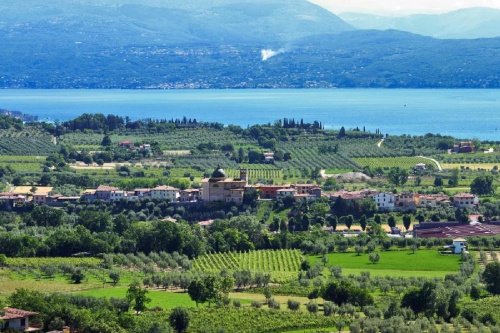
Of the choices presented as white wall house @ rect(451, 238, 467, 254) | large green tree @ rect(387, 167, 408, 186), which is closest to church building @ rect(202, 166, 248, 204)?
large green tree @ rect(387, 167, 408, 186)

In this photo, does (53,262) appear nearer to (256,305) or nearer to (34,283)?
(34,283)

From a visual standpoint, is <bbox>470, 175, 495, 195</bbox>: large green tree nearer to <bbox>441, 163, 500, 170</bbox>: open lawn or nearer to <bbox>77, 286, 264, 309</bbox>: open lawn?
<bbox>441, 163, 500, 170</bbox>: open lawn

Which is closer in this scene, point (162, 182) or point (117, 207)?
point (117, 207)

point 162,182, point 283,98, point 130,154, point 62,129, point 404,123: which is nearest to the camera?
point 162,182

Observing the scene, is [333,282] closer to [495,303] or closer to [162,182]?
[495,303]

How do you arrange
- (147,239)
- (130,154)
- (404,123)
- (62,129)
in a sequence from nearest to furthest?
1. (147,239)
2. (130,154)
3. (62,129)
4. (404,123)

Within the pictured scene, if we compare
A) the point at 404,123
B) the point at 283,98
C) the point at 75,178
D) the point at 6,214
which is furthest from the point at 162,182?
the point at 283,98

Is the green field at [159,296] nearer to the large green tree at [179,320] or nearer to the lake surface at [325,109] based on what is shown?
the large green tree at [179,320]

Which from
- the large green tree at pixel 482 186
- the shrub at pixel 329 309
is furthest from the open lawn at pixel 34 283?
the large green tree at pixel 482 186
